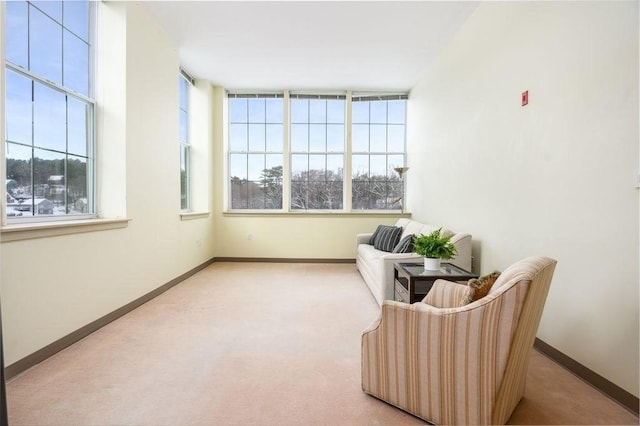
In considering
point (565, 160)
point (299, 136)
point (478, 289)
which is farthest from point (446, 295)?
point (299, 136)

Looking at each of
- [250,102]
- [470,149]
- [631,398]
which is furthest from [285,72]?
[631,398]

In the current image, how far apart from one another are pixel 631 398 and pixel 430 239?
146 centimetres

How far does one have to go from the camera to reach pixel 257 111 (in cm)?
606

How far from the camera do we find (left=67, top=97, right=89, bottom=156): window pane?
2.85 m

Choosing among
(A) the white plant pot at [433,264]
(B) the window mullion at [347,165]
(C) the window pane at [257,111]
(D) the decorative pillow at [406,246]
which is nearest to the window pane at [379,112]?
(B) the window mullion at [347,165]

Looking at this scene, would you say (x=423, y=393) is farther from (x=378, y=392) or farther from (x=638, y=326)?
(x=638, y=326)

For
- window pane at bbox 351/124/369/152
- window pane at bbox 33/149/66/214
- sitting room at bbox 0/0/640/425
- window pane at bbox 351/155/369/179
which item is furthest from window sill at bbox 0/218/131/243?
window pane at bbox 351/124/369/152

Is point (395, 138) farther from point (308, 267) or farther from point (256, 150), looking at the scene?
point (308, 267)

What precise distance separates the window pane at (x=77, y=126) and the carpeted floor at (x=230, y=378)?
5.25 ft

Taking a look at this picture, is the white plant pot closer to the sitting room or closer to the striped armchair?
the sitting room

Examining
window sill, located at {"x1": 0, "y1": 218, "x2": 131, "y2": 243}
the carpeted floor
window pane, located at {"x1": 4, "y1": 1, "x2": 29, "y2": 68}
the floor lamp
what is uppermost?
window pane, located at {"x1": 4, "y1": 1, "x2": 29, "y2": 68}

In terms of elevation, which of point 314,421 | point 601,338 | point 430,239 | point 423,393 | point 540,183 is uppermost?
point 540,183

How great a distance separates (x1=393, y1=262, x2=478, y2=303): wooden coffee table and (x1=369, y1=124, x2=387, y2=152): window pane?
335cm

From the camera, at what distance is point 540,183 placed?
248 cm
